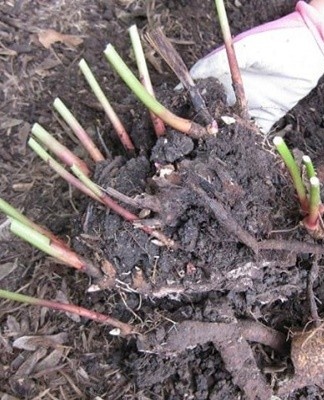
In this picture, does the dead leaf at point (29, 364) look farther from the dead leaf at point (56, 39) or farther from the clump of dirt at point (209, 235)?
the dead leaf at point (56, 39)

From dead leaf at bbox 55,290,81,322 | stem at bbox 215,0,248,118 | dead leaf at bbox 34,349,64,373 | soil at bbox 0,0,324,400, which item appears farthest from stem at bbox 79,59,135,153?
dead leaf at bbox 34,349,64,373

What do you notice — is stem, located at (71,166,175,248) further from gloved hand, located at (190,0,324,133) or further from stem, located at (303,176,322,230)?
gloved hand, located at (190,0,324,133)

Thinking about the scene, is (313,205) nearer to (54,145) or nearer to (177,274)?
(177,274)

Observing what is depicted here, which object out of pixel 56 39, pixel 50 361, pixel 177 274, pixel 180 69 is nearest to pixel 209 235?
pixel 177 274

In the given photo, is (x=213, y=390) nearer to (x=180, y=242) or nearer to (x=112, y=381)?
(x=112, y=381)

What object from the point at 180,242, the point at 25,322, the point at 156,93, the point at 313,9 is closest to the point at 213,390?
the point at 180,242

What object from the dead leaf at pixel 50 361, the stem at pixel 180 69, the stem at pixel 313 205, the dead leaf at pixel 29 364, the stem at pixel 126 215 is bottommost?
the dead leaf at pixel 50 361

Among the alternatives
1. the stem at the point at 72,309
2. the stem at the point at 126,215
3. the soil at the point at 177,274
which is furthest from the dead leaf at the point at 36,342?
the stem at the point at 126,215
